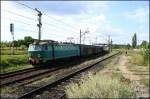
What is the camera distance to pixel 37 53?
36.6 meters

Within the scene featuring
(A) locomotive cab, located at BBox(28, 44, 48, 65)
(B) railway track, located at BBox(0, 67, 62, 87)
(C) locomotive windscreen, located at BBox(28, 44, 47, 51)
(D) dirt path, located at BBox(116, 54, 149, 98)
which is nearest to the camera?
(D) dirt path, located at BBox(116, 54, 149, 98)

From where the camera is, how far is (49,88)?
18.6m

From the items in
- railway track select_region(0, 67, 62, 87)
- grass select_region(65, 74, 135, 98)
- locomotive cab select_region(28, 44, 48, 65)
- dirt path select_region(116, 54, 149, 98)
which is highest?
locomotive cab select_region(28, 44, 48, 65)

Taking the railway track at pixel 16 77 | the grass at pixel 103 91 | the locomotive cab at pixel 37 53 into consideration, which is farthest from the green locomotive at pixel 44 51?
the grass at pixel 103 91

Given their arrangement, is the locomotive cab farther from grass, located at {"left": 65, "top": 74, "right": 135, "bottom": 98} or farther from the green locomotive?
grass, located at {"left": 65, "top": 74, "right": 135, "bottom": 98}

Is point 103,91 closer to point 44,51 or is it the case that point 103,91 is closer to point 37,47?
point 44,51

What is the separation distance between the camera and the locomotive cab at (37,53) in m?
36.2

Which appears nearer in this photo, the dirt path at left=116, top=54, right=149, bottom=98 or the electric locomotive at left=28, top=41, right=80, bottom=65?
the dirt path at left=116, top=54, right=149, bottom=98

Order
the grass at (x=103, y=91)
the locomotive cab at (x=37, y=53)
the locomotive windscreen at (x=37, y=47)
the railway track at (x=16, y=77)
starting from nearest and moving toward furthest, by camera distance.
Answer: the grass at (x=103, y=91)
the railway track at (x=16, y=77)
the locomotive cab at (x=37, y=53)
the locomotive windscreen at (x=37, y=47)

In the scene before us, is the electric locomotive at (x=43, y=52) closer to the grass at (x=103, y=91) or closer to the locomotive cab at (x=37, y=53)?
the locomotive cab at (x=37, y=53)

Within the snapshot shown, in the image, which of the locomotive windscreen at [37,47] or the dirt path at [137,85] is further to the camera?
the locomotive windscreen at [37,47]

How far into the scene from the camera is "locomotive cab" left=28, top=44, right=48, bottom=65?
36188 millimetres

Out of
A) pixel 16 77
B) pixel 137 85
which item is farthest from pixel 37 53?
pixel 137 85

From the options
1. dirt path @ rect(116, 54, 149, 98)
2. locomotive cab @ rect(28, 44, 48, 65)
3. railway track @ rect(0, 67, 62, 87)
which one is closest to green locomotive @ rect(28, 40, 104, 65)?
locomotive cab @ rect(28, 44, 48, 65)
